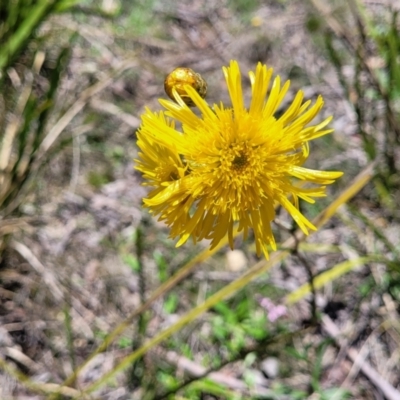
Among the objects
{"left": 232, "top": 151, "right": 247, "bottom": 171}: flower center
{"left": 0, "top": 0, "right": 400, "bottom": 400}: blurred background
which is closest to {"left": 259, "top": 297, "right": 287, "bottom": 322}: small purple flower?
{"left": 0, "top": 0, "right": 400, "bottom": 400}: blurred background

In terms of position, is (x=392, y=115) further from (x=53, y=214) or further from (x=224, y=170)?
(x=53, y=214)

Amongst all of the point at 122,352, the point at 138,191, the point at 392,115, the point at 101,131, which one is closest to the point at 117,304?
the point at 122,352

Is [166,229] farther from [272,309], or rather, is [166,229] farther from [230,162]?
[230,162]

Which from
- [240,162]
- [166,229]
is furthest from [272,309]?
→ [240,162]

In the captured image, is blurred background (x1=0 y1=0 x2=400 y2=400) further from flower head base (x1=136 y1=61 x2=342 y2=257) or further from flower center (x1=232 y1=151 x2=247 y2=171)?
flower center (x1=232 y1=151 x2=247 y2=171)

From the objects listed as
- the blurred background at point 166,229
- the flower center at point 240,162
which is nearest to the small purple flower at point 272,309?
the blurred background at point 166,229
